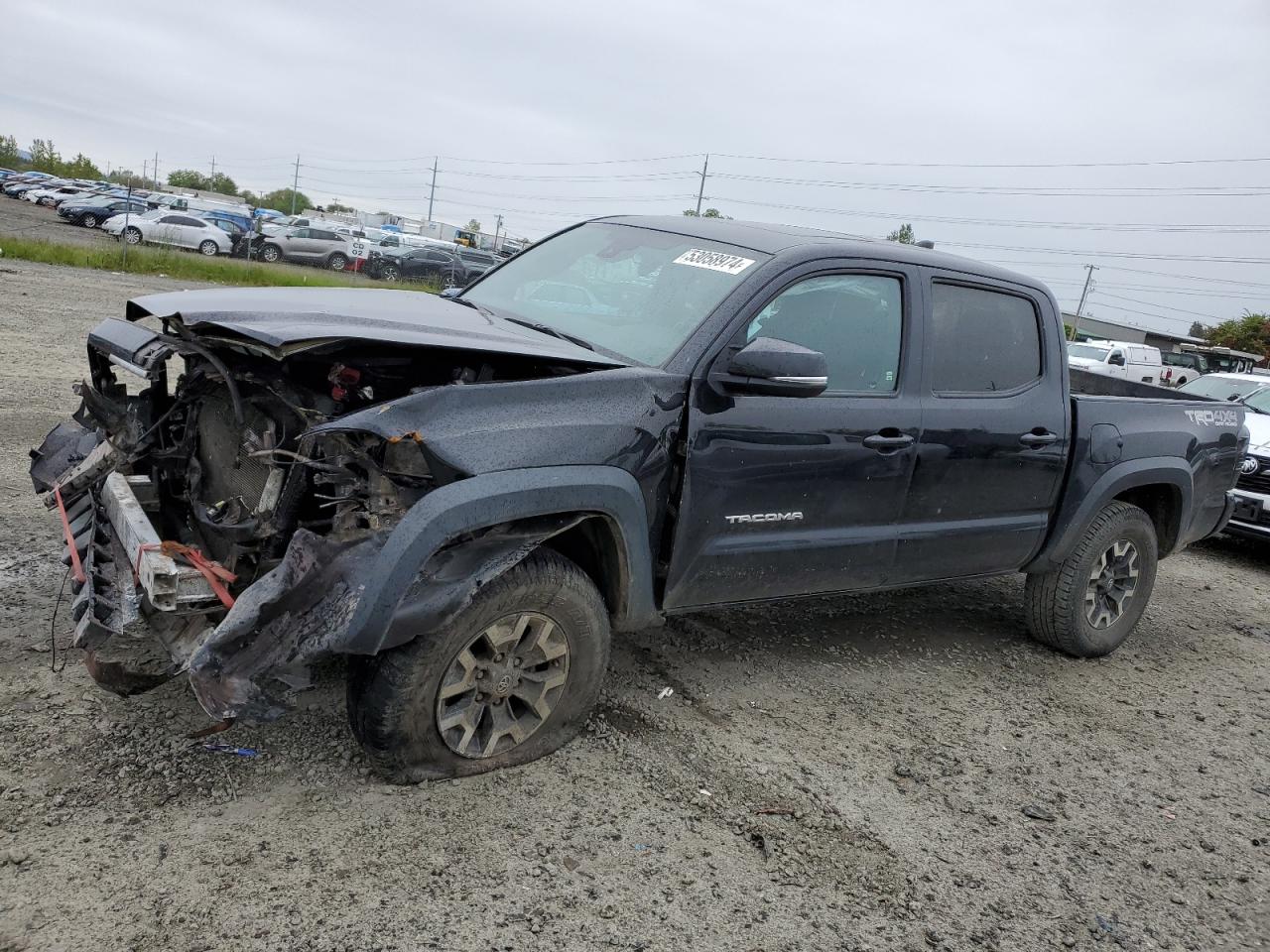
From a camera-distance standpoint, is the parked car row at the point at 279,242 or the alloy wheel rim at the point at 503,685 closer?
the alloy wheel rim at the point at 503,685

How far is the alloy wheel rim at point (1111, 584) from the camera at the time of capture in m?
5.39

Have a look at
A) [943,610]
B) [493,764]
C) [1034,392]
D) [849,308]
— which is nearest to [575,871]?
[493,764]

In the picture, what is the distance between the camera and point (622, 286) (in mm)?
4207

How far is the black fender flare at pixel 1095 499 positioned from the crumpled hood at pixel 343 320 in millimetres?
2644

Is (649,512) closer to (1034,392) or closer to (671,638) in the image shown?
(671,638)

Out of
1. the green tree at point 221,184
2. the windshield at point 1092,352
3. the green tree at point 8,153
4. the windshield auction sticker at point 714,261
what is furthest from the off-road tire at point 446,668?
the green tree at point 221,184

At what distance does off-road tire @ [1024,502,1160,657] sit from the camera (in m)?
5.25

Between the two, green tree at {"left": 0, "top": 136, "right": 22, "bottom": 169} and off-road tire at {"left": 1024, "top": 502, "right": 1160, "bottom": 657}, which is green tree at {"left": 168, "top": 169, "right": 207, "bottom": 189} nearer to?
green tree at {"left": 0, "top": 136, "right": 22, "bottom": 169}

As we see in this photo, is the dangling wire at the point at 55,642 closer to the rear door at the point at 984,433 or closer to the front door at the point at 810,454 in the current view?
the front door at the point at 810,454

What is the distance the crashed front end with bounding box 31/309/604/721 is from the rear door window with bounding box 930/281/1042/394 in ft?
6.20

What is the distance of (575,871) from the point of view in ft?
9.86

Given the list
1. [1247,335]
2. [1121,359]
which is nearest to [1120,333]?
[1247,335]

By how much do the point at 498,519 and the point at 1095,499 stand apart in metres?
3.37

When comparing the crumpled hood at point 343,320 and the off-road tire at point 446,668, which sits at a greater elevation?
the crumpled hood at point 343,320
